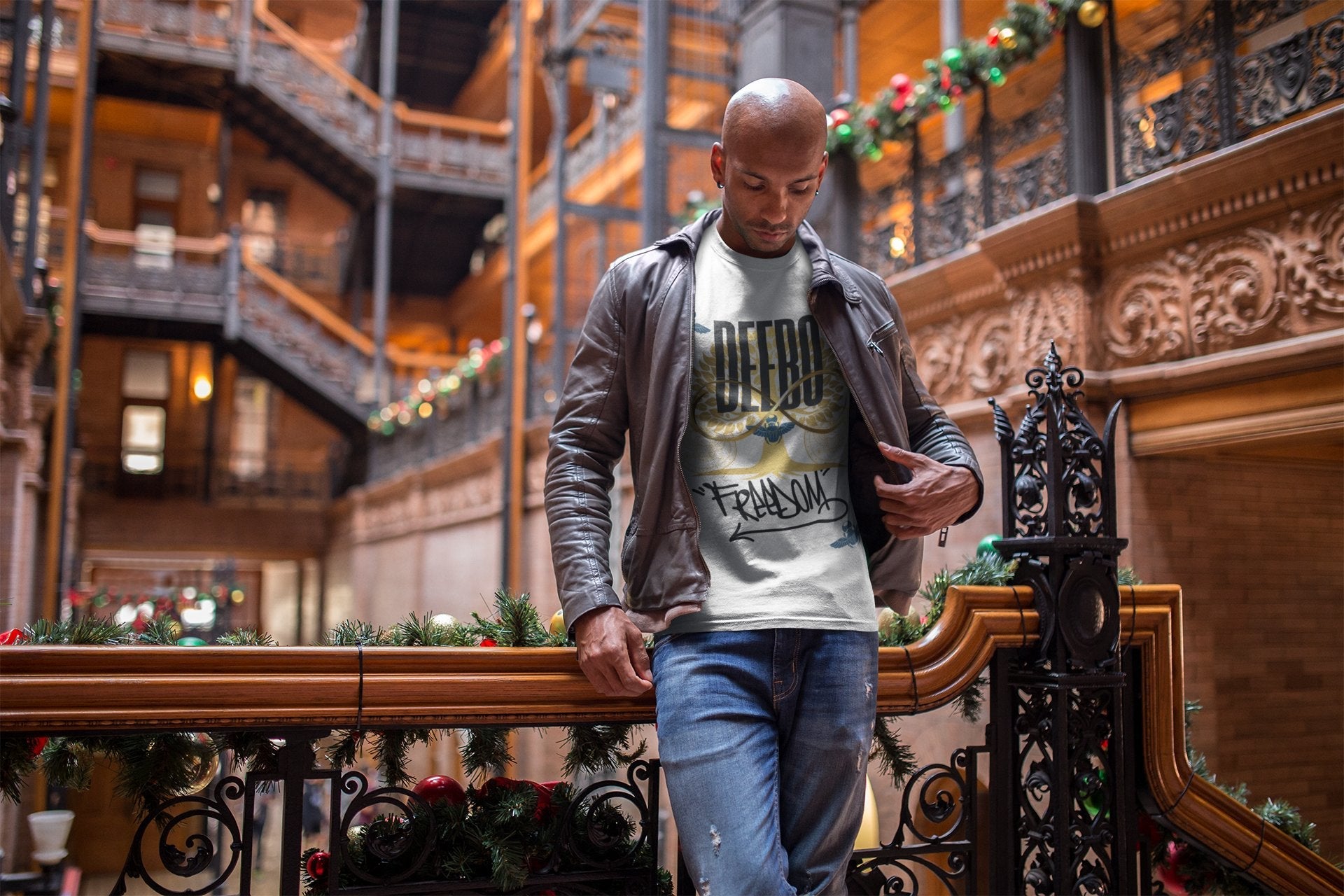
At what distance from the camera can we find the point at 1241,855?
301 cm

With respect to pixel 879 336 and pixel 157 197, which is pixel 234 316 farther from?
pixel 879 336

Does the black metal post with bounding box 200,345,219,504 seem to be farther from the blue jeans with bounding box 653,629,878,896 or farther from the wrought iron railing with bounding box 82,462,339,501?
the blue jeans with bounding box 653,629,878,896

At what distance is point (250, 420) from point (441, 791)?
24.8 metres

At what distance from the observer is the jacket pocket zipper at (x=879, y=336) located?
2.10m

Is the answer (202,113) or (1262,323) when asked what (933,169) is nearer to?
(1262,323)

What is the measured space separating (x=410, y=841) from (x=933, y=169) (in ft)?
21.0

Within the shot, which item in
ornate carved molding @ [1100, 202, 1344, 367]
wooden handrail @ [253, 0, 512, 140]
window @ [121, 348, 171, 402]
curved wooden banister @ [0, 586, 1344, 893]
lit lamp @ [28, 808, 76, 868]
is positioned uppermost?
wooden handrail @ [253, 0, 512, 140]

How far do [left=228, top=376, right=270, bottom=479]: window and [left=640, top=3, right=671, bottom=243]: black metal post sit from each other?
52.8 feet

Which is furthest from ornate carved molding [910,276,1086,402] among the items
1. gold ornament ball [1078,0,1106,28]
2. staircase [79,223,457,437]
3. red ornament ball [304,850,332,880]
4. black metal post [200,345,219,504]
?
black metal post [200,345,219,504]

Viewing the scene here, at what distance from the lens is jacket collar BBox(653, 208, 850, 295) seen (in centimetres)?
208

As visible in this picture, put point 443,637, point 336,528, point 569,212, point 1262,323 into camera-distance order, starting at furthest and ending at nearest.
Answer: point 336,528
point 569,212
point 1262,323
point 443,637

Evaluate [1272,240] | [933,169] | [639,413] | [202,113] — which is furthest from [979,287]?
[202,113]

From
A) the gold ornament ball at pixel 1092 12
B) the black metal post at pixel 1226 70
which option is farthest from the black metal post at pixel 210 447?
the black metal post at pixel 1226 70

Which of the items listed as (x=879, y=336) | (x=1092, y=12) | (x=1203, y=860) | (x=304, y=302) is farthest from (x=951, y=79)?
(x=304, y=302)
